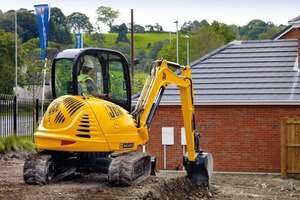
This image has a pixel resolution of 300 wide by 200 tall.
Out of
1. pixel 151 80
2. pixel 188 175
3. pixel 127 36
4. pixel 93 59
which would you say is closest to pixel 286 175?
pixel 188 175

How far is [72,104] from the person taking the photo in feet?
49.5

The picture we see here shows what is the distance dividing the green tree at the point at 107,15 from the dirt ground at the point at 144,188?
5561 centimetres

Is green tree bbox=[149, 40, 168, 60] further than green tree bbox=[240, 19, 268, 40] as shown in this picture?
No

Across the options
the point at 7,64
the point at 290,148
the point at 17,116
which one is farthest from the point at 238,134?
the point at 7,64

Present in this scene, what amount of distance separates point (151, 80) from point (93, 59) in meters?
1.91

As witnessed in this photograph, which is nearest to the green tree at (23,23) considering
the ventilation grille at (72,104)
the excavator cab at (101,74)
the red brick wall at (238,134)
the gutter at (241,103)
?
the gutter at (241,103)

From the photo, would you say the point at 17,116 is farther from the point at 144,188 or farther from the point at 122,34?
the point at 122,34

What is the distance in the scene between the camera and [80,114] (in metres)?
15.0

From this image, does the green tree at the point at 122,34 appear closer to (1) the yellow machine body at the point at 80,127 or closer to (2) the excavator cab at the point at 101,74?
(2) the excavator cab at the point at 101,74

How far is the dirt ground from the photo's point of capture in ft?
46.0

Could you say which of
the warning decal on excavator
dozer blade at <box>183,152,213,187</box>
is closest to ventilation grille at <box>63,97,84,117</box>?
the warning decal on excavator

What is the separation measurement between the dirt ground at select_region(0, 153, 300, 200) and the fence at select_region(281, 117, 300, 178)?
49cm

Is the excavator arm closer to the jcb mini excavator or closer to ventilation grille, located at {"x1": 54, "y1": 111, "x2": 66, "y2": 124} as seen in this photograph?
the jcb mini excavator

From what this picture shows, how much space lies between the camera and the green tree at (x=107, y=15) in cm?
7956
